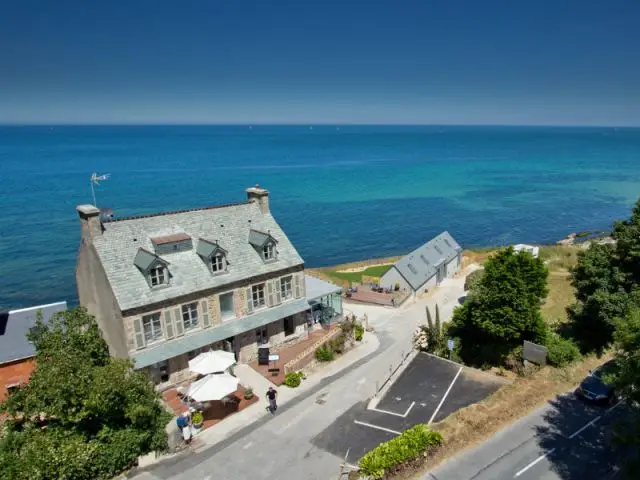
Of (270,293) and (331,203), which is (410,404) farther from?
(331,203)

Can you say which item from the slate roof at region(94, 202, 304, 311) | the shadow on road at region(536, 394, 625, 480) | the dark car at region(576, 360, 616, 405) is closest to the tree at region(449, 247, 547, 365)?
the dark car at region(576, 360, 616, 405)

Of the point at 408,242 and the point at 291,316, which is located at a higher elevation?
the point at 291,316

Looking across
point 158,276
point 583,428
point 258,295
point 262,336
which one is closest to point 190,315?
point 158,276

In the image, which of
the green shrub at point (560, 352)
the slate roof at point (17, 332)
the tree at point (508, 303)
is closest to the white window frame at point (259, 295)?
the slate roof at point (17, 332)

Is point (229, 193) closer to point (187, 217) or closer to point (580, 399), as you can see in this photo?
point (187, 217)

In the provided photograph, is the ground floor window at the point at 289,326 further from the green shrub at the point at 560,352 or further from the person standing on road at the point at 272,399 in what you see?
the green shrub at the point at 560,352

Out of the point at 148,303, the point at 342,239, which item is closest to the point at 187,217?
the point at 148,303

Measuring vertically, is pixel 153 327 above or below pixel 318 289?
above
